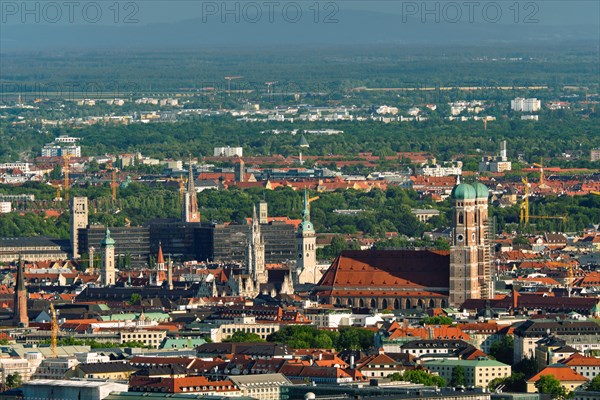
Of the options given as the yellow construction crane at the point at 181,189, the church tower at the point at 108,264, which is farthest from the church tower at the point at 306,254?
the yellow construction crane at the point at 181,189

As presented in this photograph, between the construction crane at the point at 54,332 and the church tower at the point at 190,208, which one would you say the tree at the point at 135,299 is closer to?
the construction crane at the point at 54,332

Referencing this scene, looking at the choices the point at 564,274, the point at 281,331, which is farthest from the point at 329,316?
the point at 564,274

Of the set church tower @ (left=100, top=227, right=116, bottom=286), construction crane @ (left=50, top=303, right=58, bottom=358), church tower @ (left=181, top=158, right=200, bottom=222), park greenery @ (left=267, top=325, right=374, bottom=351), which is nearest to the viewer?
construction crane @ (left=50, top=303, right=58, bottom=358)

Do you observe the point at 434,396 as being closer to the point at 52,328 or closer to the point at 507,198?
the point at 52,328

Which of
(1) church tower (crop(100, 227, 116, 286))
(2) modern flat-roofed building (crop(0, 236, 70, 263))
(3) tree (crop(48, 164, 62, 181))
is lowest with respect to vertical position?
(3) tree (crop(48, 164, 62, 181))

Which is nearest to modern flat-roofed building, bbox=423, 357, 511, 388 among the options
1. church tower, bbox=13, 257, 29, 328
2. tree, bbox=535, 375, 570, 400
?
tree, bbox=535, 375, 570, 400

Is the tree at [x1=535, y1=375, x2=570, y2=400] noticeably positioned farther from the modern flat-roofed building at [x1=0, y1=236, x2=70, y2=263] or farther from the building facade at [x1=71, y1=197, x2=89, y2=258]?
the building facade at [x1=71, y1=197, x2=89, y2=258]
